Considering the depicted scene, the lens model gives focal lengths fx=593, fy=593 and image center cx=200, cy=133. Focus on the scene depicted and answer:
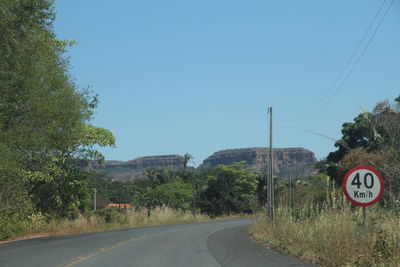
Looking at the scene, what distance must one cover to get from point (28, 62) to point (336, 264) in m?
14.7

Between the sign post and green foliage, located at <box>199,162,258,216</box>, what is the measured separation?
6214 centimetres

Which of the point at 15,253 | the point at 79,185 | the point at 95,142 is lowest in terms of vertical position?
the point at 15,253

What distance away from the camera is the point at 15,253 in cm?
1855

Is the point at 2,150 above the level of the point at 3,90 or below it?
below

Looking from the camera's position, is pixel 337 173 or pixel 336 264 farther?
pixel 337 173

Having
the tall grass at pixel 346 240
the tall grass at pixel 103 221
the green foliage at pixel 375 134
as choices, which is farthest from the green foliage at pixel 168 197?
the tall grass at pixel 346 240

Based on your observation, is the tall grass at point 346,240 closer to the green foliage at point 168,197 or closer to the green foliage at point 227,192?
the green foliage at point 168,197

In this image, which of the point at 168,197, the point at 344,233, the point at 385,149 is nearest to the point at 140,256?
the point at 344,233

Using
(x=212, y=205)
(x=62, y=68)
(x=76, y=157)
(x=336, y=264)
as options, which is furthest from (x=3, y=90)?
(x=212, y=205)

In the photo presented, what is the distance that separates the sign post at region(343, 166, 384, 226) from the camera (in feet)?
45.0

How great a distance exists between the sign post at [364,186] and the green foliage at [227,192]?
62.1 m

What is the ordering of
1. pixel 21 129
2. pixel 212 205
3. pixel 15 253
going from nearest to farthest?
1. pixel 15 253
2. pixel 21 129
3. pixel 212 205

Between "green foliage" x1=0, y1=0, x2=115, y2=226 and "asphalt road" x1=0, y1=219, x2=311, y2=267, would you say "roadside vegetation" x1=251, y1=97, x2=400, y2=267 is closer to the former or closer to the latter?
"asphalt road" x1=0, y1=219, x2=311, y2=267

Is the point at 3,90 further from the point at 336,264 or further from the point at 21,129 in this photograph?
the point at 336,264
